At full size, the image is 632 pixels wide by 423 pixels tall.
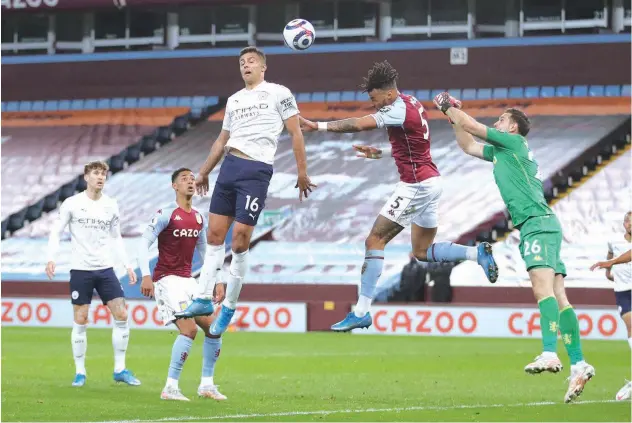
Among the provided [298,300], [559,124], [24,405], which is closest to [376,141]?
[559,124]

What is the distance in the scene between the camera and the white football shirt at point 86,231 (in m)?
14.5

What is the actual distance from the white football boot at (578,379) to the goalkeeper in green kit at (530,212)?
0.02 m

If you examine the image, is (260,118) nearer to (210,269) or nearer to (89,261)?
(210,269)

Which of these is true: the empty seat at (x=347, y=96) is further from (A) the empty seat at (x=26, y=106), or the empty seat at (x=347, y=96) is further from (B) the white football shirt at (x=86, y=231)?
(B) the white football shirt at (x=86, y=231)

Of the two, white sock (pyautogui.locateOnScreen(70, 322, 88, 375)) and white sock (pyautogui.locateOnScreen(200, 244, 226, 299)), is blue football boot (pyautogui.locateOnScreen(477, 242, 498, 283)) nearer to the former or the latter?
white sock (pyautogui.locateOnScreen(200, 244, 226, 299))

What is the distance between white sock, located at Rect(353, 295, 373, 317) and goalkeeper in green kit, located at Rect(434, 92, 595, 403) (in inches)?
60.7

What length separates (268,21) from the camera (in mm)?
35688

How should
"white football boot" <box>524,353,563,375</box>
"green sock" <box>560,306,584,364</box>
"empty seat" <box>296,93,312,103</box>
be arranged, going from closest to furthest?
"white football boot" <box>524,353,563,375</box>, "green sock" <box>560,306,584,364</box>, "empty seat" <box>296,93,312,103</box>

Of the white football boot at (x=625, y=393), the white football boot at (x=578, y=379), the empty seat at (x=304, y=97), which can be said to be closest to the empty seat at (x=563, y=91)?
the empty seat at (x=304, y=97)

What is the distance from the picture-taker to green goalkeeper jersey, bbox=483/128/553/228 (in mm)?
10508

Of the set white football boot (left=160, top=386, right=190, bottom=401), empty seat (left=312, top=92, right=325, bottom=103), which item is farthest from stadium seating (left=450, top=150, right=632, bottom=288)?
white football boot (left=160, top=386, right=190, bottom=401)

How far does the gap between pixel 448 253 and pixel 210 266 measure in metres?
2.30

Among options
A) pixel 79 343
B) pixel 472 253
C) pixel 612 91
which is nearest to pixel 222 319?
pixel 472 253

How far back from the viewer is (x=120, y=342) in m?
14.3
